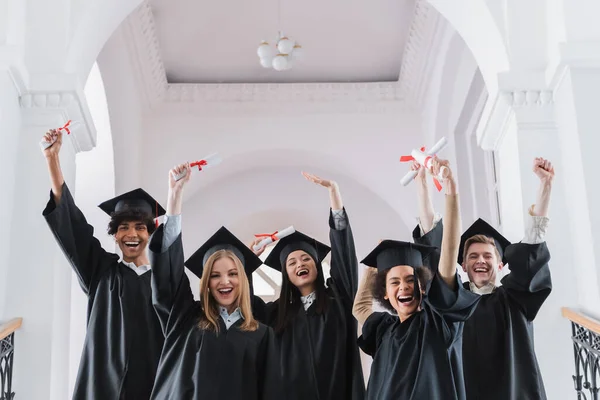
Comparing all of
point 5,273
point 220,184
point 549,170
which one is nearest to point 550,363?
point 549,170

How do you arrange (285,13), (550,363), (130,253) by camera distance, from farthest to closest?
(285,13)
(550,363)
(130,253)

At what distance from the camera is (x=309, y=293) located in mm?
4727

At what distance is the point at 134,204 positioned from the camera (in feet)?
16.0

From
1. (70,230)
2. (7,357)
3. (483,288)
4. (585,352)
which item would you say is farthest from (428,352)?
(7,357)

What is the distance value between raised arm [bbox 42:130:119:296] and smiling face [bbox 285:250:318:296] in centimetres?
99

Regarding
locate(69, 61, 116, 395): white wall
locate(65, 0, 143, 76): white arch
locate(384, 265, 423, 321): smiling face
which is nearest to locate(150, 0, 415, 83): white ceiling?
locate(69, 61, 116, 395): white wall

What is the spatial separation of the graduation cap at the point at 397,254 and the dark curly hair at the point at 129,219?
131cm

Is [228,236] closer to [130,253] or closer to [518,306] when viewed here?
[130,253]

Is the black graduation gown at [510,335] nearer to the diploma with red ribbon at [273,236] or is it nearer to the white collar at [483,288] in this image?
Result: the white collar at [483,288]

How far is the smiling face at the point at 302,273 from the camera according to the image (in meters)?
4.71

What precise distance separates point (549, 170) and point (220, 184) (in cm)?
688

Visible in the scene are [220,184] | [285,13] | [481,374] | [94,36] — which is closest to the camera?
[481,374]

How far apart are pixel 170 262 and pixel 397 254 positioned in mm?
1141

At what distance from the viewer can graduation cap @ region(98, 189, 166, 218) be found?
191 inches
